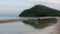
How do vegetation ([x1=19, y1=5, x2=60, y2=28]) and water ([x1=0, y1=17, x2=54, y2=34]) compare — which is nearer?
water ([x1=0, y1=17, x2=54, y2=34])

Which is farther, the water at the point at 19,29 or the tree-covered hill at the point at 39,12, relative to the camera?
the tree-covered hill at the point at 39,12

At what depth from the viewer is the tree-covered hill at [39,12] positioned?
1046mm

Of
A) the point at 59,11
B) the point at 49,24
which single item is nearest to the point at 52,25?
the point at 49,24

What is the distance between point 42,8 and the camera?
3.51 ft

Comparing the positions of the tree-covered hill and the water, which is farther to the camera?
the tree-covered hill

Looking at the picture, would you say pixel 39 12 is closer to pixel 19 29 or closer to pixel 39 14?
pixel 39 14

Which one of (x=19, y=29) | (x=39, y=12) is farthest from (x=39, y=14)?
(x=19, y=29)

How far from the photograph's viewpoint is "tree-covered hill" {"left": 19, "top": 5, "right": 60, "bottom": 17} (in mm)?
1046

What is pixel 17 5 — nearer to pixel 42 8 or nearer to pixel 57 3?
pixel 42 8

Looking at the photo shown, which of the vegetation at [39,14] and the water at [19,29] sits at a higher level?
the vegetation at [39,14]

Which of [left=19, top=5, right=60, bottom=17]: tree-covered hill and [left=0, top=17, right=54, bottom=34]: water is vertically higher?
[left=19, top=5, right=60, bottom=17]: tree-covered hill

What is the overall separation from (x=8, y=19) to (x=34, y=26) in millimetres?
223

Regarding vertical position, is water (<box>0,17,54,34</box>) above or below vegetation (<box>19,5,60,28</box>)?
below

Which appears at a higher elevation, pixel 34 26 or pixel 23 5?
pixel 23 5
